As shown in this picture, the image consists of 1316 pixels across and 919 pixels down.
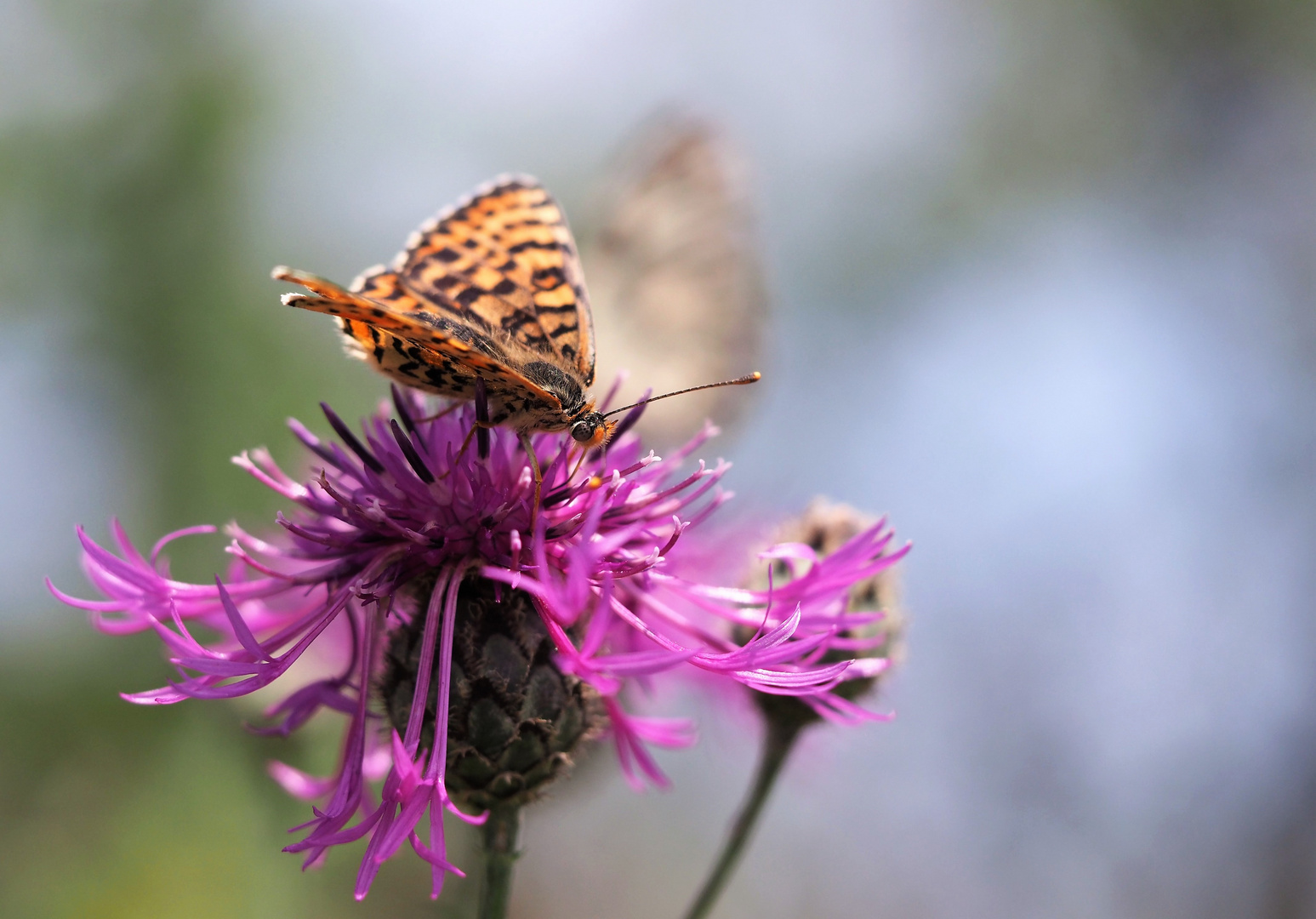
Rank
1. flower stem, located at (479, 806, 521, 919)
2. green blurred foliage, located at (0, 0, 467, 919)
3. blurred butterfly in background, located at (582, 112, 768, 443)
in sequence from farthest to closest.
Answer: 1. green blurred foliage, located at (0, 0, 467, 919)
2. blurred butterfly in background, located at (582, 112, 768, 443)
3. flower stem, located at (479, 806, 521, 919)

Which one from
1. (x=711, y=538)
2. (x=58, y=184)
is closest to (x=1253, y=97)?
(x=711, y=538)

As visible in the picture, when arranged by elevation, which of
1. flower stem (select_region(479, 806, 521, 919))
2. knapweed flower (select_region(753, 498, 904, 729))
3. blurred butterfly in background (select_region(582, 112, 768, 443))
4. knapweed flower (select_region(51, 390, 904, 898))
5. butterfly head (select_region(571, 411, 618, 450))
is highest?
blurred butterfly in background (select_region(582, 112, 768, 443))

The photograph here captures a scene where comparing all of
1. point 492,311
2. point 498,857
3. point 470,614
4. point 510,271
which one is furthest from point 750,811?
point 510,271

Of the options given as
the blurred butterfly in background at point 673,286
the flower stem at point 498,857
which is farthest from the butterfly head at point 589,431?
the blurred butterfly in background at point 673,286

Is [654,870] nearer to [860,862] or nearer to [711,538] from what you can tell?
[860,862]

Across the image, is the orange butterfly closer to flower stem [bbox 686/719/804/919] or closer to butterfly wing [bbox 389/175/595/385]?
butterfly wing [bbox 389/175/595/385]

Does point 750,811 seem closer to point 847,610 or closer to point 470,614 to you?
point 847,610

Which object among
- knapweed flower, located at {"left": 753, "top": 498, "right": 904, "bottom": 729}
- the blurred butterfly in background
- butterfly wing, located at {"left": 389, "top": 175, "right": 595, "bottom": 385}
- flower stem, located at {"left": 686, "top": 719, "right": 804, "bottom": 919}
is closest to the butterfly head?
butterfly wing, located at {"left": 389, "top": 175, "right": 595, "bottom": 385}

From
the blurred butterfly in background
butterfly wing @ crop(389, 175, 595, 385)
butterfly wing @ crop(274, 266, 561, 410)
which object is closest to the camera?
butterfly wing @ crop(274, 266, 561, 410)

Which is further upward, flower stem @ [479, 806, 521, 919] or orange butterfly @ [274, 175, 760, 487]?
orange butterfly @ [274, 175, 760, 487]
